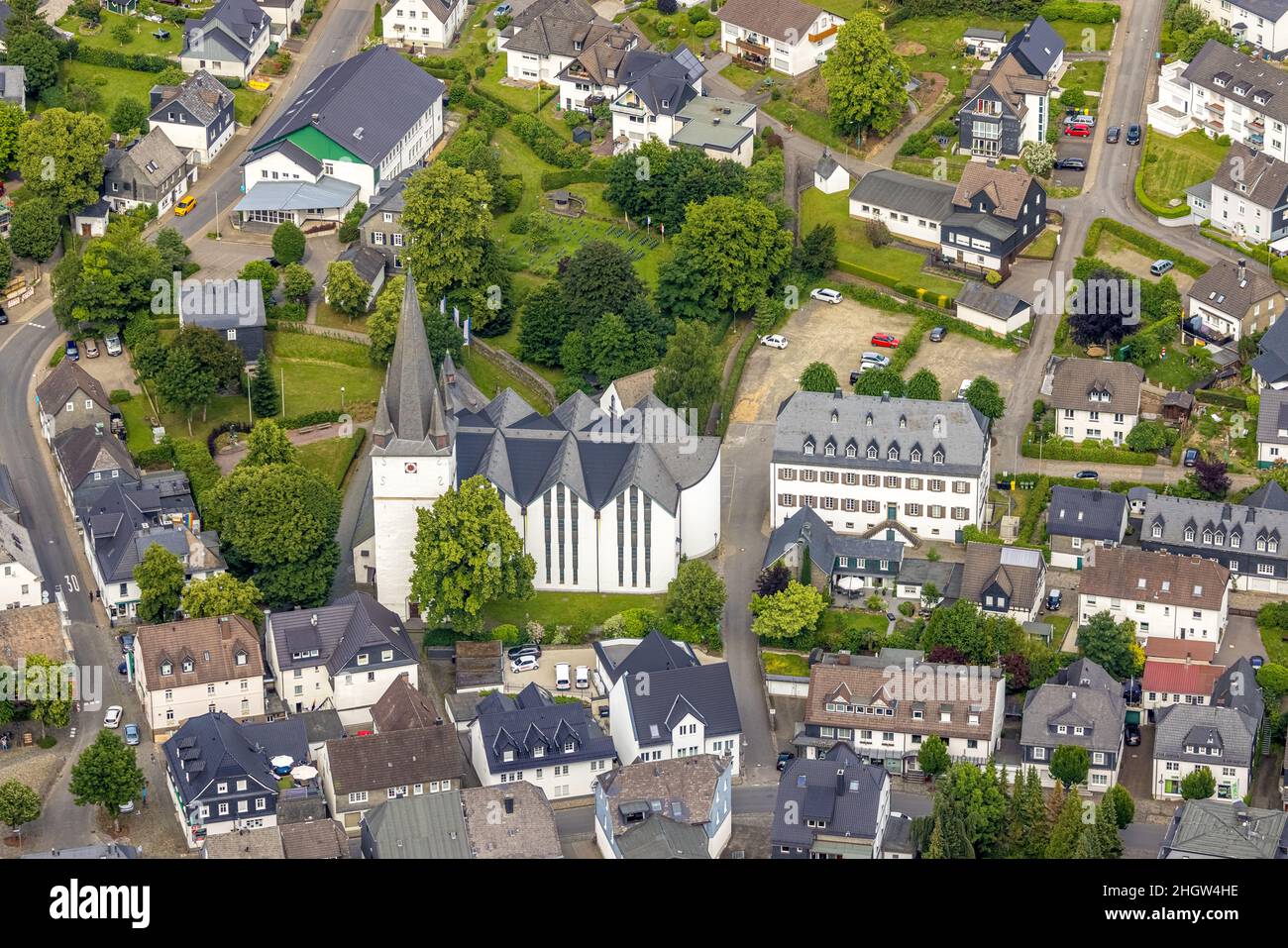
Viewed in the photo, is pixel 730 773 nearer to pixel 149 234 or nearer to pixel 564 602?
pixel 564 602

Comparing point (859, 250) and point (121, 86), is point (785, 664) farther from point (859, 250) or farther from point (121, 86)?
point (121, 86)

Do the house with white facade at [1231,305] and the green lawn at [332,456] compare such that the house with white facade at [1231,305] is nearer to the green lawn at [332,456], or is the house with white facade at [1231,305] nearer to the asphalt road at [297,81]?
the green lawn at [332,456]

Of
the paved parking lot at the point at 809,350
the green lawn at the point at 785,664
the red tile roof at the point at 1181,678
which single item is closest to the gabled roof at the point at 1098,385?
the paved parking lot at the point at 809,350

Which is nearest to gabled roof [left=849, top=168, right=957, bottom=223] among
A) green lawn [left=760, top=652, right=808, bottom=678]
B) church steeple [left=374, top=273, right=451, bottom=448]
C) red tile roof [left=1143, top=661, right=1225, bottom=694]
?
green lawn [left=760, top=652, right=808, bottom=678]

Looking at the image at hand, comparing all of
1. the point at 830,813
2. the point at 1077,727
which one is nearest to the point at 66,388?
the point at 830,813

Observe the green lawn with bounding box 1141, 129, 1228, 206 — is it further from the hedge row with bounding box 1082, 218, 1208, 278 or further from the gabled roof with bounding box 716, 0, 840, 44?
the gabled roof with bounding box 716, 0, 840, 44
